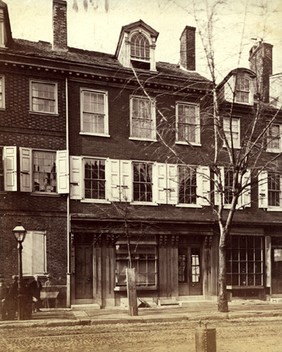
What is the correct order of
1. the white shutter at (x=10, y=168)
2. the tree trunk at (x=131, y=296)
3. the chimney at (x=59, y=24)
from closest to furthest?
the tree trunk at (x=131, y=296) → the white shutter at (x=10, y=168) → the chimney at (x=59, y=24)

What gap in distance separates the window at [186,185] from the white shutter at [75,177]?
383cm

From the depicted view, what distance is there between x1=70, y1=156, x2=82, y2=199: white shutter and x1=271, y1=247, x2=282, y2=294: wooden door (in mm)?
8433

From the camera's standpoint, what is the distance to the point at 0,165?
50.8 ft

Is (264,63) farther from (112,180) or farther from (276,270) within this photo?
(112,180)

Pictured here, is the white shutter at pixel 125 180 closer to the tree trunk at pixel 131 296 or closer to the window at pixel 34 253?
the window at pixel 34 253

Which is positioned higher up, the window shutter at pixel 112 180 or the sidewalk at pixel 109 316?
the window shutter at pixel 112 180

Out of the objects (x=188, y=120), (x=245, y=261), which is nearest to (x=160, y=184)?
(x=188, y=120)

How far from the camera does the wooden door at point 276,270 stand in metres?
19.8

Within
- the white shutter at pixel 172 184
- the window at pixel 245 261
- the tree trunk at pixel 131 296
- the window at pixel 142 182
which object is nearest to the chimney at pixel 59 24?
the window at pixel 142 182

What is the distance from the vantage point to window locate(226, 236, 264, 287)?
19141 mm

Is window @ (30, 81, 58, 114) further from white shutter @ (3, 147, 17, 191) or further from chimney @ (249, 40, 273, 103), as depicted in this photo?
chimney @ (249, 40, 273, 103)

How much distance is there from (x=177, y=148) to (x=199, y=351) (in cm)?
1183

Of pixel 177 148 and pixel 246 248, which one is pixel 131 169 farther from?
pixel 246 248

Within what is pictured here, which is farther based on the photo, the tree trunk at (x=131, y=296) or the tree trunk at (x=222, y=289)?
the tree trunk at (x=222, y=289)
